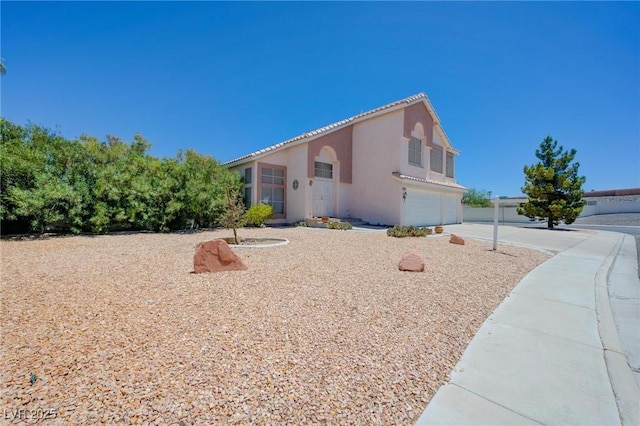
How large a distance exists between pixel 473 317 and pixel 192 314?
155 inches

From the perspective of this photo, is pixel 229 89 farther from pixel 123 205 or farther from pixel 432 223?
pixel 432 223

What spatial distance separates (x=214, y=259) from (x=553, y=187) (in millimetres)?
25973

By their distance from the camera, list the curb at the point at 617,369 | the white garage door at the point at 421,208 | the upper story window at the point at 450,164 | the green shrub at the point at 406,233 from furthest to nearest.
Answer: the upper story window at the point at 450,164 < the white garage door at the point at 421,208 < the green shrub at the point at 406,233 < the curb at the point at 617,369

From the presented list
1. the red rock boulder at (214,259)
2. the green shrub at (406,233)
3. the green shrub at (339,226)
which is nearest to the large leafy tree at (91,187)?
the green shrub at (339,226)

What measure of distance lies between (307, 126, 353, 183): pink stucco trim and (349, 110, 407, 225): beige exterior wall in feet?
1.43

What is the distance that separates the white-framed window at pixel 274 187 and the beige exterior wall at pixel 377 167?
16.3 feet

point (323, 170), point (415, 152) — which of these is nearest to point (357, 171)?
point (323, 170)

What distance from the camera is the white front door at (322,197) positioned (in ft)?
56.5

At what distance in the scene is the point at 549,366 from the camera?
2.76 meters

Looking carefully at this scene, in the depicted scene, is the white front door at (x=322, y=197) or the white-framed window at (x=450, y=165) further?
the white-framed window at (x=450, y=165)

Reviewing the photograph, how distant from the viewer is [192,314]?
3.53 meters

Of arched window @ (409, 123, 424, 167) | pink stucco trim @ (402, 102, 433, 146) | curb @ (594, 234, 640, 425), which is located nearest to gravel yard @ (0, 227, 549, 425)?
curb @ (594, 234, 640, 425)

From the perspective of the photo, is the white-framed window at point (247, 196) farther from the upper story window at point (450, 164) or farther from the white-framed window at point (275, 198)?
the upper story window at point (450, 164)

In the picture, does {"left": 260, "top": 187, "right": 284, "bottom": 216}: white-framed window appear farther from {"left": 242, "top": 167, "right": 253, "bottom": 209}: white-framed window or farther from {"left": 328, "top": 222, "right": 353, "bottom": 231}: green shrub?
{"left": 328, "top": 222, "right": 353, "bottom": 231}: green shrub
